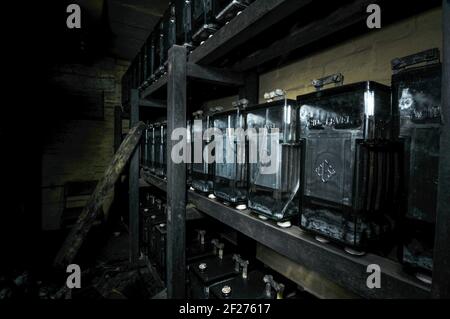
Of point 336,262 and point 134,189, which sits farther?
point 134,189

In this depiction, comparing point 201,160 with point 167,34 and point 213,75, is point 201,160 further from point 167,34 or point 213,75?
point 167,34

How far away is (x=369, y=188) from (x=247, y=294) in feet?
2.40

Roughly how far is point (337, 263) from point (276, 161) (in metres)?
0.31

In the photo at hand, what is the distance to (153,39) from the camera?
6.38 feet

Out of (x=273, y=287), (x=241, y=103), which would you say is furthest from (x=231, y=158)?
(x=273, y=287)

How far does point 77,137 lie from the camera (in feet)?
12.1

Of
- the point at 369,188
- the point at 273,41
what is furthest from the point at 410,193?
the point at 273,41

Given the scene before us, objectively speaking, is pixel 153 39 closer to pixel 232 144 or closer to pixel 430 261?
pixel 232 144

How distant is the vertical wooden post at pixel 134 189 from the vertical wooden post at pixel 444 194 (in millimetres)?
2047

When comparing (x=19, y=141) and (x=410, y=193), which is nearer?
(x=410, y=193)

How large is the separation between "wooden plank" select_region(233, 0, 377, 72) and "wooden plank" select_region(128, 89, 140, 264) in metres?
1.20

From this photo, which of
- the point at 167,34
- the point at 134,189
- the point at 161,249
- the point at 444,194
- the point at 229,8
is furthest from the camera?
the point at 134,189

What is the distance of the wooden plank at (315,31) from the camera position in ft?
2.51

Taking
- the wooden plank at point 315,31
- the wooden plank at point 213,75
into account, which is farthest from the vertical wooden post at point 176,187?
the wooden plank at point 315,31
